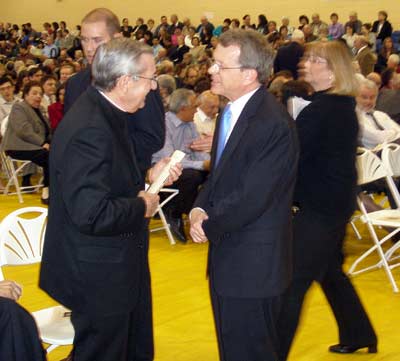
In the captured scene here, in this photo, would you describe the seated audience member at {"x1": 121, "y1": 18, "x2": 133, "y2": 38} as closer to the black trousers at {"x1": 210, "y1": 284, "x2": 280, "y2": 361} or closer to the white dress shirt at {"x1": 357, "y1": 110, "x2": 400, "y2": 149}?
the white dress shirt at {"x1": 357, "y1": 110, "x2": 400, "y2": 149}

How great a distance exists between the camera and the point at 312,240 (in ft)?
11.2

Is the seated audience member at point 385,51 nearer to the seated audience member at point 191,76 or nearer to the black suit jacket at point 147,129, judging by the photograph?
the seated audience member at point 191,76

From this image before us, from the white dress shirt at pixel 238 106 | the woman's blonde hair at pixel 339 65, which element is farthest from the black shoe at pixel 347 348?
the white dress shirt at pixel 238 106

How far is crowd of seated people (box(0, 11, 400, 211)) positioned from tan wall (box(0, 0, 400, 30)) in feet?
1.02

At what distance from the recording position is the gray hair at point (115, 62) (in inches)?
105

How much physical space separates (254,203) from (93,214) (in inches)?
21.9

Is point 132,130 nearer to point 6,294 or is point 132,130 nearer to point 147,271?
point 147,271

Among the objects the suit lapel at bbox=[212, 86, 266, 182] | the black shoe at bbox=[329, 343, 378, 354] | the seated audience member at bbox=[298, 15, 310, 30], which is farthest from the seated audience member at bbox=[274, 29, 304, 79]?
the seated audience member at bbox=[298, 15, 310, 30]

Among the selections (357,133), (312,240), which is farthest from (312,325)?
(357,133)

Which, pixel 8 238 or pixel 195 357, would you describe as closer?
pixel 8 238

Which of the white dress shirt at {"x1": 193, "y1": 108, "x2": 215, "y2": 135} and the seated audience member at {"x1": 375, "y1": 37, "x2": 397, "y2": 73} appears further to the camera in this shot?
the seated audience member at {"x1": 375, "y1": 37, "x2": 397, "y2": 73}

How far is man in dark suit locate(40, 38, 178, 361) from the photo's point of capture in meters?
2.55

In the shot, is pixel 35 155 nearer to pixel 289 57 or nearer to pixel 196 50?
pixel 289 57

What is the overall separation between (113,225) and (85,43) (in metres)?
1.42
